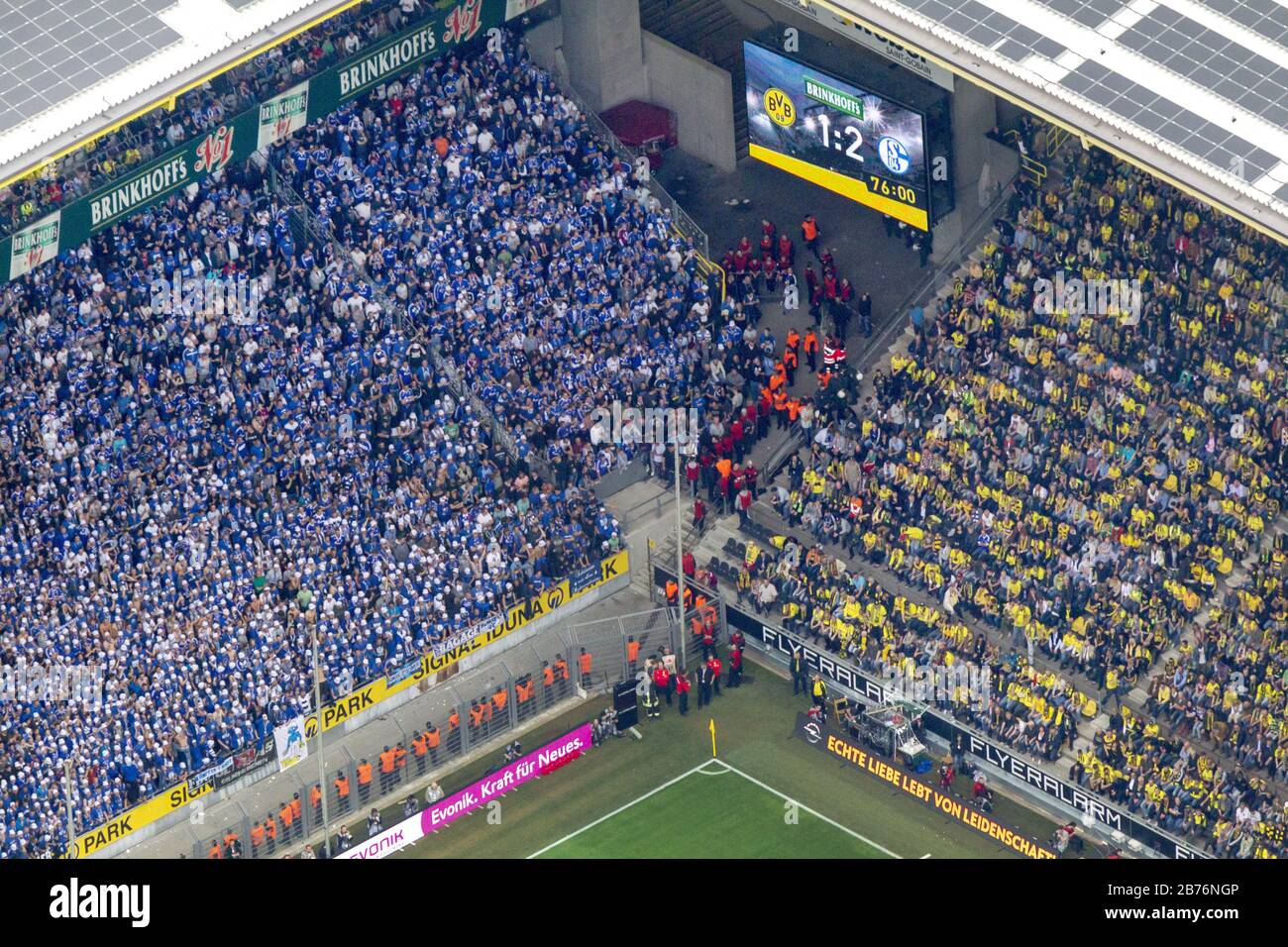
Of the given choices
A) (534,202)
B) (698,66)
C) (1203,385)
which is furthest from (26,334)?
(1203,385)

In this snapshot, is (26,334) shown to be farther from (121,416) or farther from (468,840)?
(468,840)

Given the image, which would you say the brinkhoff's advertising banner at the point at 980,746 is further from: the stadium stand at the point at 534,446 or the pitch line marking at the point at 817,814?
the pitch line marking at the point at 817,814

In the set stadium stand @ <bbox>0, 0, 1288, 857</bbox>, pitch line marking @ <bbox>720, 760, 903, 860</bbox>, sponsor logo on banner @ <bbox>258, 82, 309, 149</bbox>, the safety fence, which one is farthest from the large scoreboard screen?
pitch line marking @ <bbox>720, 760, 903, 860</bbox>

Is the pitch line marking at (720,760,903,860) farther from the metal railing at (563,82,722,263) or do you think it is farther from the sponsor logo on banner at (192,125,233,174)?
the sponsor logo on banner at (192,125,233,174)

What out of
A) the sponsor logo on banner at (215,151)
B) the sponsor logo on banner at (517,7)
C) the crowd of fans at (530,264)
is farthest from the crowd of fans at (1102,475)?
the sponsor logo on banner at (215,151)

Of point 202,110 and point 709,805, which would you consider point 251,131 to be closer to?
point 202,110
